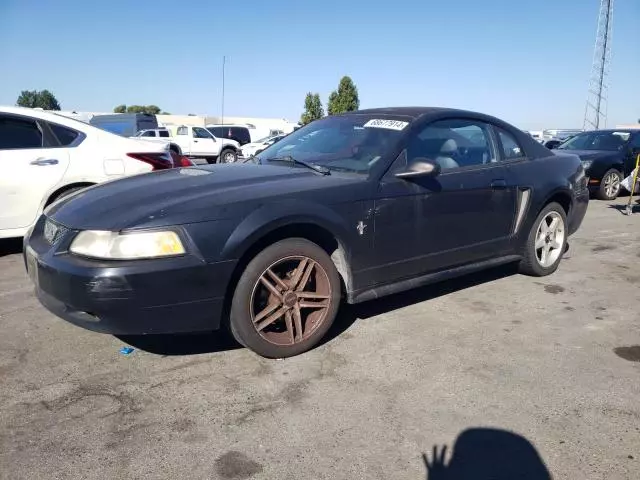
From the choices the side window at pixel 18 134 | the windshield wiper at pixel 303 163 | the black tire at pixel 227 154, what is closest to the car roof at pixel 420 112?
the windshield wiper at pixel 303 163

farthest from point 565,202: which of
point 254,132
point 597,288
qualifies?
point 254,132

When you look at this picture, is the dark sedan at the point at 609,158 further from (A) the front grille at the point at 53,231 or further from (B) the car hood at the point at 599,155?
(A) the front grille at the point at 53,231

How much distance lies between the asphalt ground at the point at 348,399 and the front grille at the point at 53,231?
673mm

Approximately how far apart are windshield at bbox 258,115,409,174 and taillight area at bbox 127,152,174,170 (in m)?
1.78

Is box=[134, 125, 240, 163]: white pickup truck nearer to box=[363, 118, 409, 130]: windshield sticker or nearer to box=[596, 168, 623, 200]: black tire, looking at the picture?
box=[596, 168, 623, 200]: black tire

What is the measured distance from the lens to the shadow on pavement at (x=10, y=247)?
5.70m

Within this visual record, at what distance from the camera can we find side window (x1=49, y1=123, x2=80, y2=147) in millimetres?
5414

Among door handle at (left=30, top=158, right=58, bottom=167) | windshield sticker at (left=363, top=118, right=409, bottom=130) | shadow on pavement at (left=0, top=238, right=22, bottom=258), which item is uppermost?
windshield sticker at (left=363, top=118, right=409, bottom=130)

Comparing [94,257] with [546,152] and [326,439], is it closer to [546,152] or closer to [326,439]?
[326,439]

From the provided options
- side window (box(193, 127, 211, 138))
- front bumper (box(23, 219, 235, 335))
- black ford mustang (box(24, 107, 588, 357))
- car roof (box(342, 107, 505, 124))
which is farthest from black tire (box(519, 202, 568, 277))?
side window (box(193, 127, 211, 138))

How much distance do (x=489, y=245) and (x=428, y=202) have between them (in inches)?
33.9

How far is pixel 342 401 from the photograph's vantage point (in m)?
2.69

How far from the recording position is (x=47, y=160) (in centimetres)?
524

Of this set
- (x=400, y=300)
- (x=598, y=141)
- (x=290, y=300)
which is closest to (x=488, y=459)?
(x=290, y=300)
